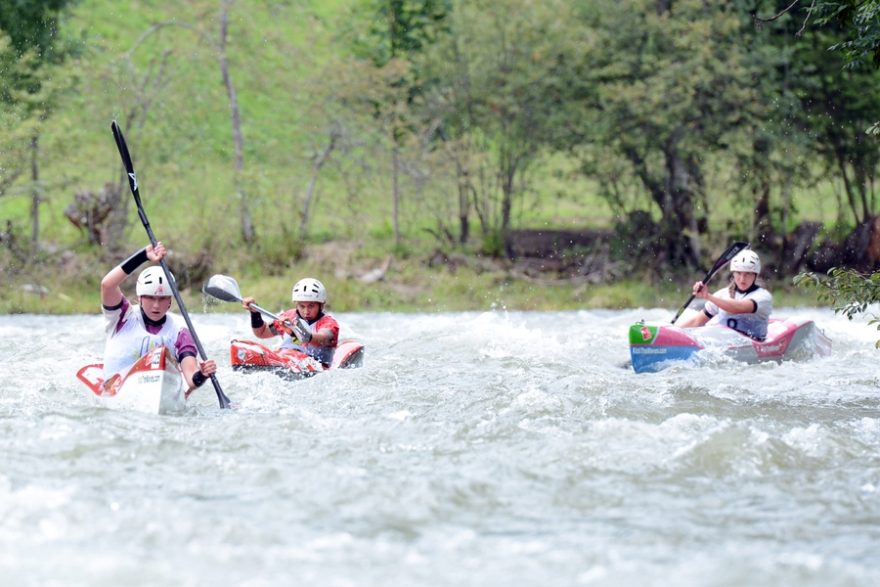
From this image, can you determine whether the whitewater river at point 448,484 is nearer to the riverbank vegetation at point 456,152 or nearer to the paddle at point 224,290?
the paddle at point 224,290

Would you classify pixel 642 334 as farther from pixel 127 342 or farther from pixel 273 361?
pixel 127 342

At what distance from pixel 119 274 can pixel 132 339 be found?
2.04 ft

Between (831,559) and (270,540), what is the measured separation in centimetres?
282

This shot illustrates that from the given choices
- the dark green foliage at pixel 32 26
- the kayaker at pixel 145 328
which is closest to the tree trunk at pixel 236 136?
the dark green foliage at pixel 32 26

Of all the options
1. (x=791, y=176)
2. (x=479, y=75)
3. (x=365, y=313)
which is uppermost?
(x=479, y=75)

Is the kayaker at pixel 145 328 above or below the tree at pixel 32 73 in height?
below

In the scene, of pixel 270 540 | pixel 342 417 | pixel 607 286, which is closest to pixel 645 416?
pixel 342 417

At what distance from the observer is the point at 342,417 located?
384 inches

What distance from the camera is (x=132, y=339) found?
32.6ft

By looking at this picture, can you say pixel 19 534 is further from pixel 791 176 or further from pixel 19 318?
pixel 791 176

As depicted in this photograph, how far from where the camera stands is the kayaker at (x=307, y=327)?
11773 mm

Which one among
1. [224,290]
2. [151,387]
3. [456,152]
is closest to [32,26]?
[456,152]

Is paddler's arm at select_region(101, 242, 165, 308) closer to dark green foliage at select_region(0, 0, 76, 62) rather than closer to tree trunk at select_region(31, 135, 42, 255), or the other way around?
tree trunk at select_region(31, 135, 42, 255)

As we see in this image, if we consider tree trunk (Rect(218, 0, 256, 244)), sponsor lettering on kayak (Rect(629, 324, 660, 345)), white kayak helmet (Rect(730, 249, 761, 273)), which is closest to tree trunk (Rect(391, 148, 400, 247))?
tree trunk (Rect(218, 0, 256, 244))
